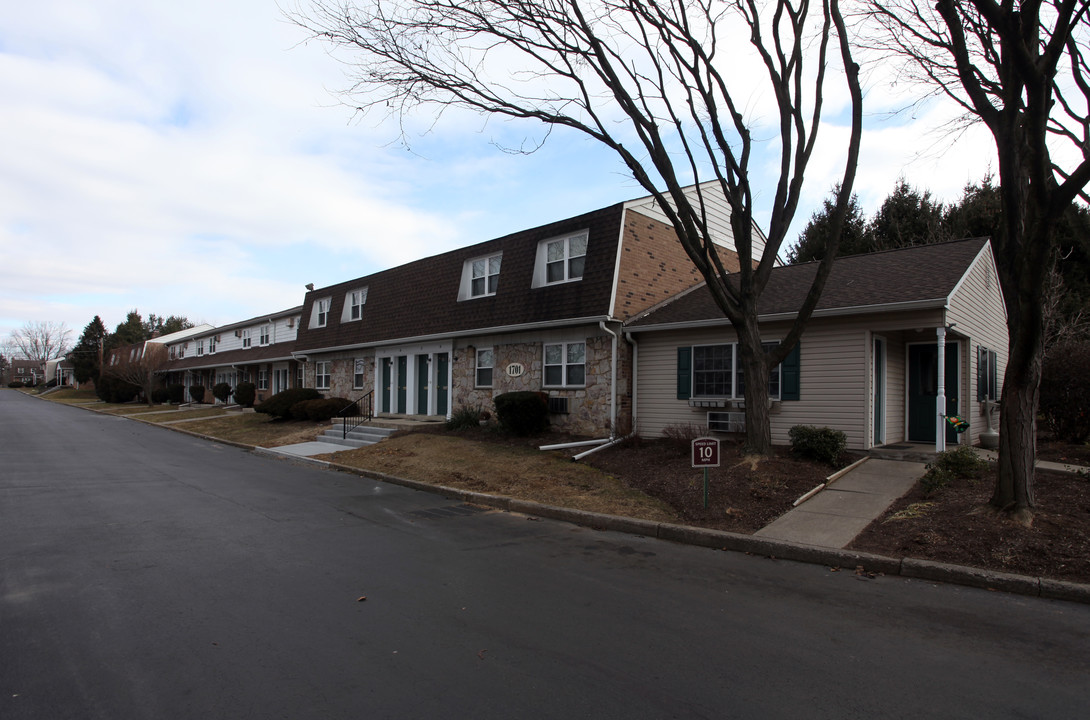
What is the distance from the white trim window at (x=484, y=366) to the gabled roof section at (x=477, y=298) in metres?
0.80

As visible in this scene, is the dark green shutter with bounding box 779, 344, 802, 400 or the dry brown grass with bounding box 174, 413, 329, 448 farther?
the dry brown grass with bounding box 174, 413, 329, 448

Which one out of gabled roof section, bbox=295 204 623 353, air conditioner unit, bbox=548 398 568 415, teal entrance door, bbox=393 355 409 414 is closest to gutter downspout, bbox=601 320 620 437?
gabled roof section, bbox=295 204 623 353

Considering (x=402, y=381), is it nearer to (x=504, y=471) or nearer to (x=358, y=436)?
(x=358, y=436)

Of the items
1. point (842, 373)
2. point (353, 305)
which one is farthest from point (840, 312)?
point (353, 305)

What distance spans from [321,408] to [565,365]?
1017cm

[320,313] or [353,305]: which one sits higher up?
[353,305]

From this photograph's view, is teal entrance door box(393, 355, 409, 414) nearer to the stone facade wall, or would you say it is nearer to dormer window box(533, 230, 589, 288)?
the stone facade wall

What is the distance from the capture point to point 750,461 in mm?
9992

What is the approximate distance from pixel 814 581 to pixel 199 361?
43.8m

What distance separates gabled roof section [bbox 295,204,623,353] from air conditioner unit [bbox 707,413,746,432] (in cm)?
339

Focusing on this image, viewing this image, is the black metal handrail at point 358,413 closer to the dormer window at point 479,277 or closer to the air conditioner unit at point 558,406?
the dormer window at point 479,277

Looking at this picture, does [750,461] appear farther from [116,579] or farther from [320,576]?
[116,579]

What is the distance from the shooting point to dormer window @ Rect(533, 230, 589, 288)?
16031 millimetres

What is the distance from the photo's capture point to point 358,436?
1822cm
